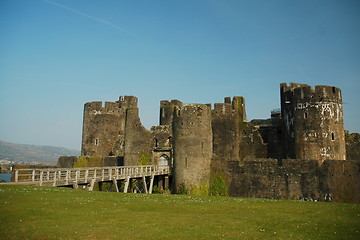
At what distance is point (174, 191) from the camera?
33188mm

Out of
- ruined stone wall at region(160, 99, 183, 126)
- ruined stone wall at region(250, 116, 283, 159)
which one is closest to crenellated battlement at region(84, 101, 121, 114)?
ruined stone wall at region(160, 99, 183, 126)

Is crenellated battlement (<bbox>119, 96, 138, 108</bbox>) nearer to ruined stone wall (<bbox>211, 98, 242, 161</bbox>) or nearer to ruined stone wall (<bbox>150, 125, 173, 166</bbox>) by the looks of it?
ruined stone wall (<bbox>150, 125, 173, 166</bbox>)

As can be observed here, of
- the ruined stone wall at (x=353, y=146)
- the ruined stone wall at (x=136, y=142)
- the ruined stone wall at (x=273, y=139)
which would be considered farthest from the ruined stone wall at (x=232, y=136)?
the ruined stone wall at (x=353, y=146)

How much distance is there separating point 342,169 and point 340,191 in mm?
2053

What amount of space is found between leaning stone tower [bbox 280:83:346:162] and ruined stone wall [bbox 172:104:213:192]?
30.8 ft

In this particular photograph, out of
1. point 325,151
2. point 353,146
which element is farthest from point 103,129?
point 353,146

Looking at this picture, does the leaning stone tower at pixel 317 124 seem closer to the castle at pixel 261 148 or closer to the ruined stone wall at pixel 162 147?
the castle at pixel 261 148

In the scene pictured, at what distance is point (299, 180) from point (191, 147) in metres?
10.7

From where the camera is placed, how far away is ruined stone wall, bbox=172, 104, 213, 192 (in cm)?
3250

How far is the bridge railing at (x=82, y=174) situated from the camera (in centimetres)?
2140

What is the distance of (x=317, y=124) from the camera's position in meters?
33.5

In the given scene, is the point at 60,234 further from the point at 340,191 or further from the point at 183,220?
the point at 340,191

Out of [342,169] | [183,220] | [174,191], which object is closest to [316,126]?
[342,169]

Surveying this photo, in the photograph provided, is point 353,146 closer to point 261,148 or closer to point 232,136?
point 261,148
